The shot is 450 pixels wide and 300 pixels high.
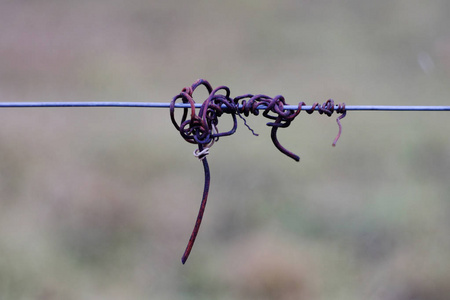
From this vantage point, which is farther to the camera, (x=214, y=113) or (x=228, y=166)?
(x=228, y=166)

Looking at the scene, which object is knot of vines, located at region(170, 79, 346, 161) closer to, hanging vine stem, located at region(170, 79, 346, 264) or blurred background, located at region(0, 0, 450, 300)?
hanging vine stem, located at region(170, 79, 346, 264)

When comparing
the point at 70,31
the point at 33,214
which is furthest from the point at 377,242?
the point at 70,31

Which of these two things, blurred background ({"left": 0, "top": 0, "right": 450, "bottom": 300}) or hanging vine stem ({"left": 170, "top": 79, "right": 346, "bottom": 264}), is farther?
blurred background ({"left": 0, "top": 0, "right": 450, "bottom": 300})

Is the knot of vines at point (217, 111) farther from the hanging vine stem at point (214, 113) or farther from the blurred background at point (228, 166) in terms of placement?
the blurred background at point (228, 166)

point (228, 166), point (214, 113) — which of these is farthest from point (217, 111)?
point (228, 166)

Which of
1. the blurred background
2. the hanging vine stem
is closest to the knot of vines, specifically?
the hanging vine stem

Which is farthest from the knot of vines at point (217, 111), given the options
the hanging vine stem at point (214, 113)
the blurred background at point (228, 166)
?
the blurred background at point (228, 166)

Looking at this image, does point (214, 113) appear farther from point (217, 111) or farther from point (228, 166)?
point (228, 166)

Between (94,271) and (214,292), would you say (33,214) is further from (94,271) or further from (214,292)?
(214,292)
